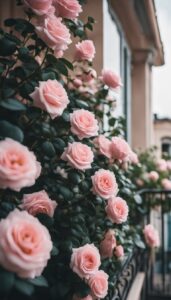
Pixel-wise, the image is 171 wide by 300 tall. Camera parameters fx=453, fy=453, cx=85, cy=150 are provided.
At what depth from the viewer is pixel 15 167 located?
1298 millimetres

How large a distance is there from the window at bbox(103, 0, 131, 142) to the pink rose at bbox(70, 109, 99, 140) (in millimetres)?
2519

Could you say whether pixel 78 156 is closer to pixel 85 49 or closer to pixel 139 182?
pixel 85 49

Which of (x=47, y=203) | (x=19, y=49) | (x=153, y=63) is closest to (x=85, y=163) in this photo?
(x=47, y=203)

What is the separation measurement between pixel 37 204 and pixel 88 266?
31 centimetres

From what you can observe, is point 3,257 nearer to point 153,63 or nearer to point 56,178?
point 56,178

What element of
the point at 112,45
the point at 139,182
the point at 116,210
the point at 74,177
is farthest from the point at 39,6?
the point at 112,45

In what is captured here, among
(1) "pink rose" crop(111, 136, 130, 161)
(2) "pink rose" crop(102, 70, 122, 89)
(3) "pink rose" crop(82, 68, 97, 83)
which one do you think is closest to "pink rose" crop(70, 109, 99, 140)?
(1) "pink rose" crop(111, 136, 130, 161)

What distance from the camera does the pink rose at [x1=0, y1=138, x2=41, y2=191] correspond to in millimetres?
Answer: 1288

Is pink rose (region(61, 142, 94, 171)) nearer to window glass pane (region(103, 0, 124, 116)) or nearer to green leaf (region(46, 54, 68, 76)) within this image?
green leaf (region(46, 54, 68, 76))

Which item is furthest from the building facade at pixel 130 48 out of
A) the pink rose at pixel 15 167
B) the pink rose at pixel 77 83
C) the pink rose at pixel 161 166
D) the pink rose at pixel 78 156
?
the pink rose at pixel 15 167

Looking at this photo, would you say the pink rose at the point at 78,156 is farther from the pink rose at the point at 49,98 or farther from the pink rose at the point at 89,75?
the pink rose at the point at 89,75

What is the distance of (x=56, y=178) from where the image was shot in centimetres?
205

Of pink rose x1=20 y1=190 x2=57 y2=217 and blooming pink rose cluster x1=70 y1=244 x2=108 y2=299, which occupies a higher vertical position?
Answer: pink rose x1=20 y1=190 x2=57 y2=217

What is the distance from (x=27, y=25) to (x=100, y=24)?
2.39 m
